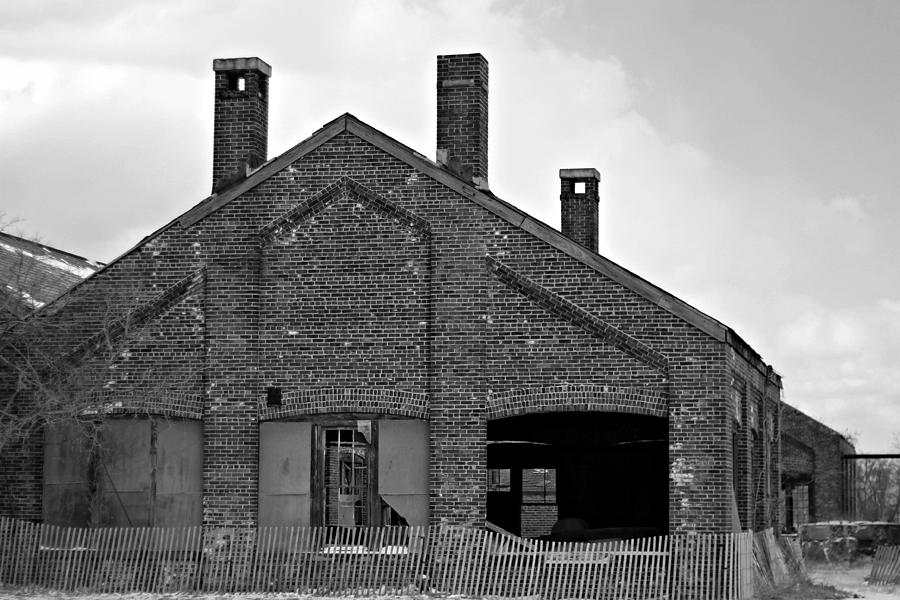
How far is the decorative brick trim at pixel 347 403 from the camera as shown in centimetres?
2131

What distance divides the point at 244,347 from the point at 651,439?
9.69 m

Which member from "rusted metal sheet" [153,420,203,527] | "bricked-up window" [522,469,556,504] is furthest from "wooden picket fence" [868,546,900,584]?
"bricked-up window" [522,469,556,504]

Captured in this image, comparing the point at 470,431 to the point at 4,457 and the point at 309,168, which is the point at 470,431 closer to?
the point at 309,168

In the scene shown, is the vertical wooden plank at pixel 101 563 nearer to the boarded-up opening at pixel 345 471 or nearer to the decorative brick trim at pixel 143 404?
the decorative brick trim at pixel 143 404

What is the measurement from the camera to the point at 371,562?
20.7 metres

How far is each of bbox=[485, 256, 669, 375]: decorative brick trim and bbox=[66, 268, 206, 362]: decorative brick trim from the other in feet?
16.5

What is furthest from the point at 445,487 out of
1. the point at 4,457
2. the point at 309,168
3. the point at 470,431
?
the point at 4,457

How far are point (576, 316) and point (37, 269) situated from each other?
45.1ft

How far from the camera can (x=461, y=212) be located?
21656 millimetres

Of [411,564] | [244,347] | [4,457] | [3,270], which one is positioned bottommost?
[411,564]

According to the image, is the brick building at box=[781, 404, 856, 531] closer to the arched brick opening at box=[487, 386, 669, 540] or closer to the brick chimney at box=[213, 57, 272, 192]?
the arched brick opening at box=[487, 386, 669, 540]

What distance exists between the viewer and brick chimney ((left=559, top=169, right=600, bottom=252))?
102ft

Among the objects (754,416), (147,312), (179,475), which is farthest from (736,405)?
(147,312)

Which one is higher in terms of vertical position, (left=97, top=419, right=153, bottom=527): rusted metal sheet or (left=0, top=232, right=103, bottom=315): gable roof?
(left=0, top=232, right=103, bottom=315): gable roof
